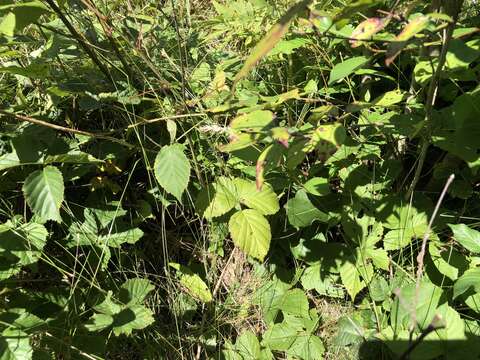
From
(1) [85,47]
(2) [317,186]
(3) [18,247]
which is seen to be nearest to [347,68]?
(2) [317,186]

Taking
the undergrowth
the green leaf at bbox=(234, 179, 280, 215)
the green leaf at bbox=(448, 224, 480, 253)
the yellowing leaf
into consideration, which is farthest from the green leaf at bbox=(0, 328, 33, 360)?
the green leaf at bbox=(448, 224, 480, 253)

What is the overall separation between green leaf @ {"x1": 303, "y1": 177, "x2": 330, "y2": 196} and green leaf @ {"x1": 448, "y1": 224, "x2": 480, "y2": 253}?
0.34m

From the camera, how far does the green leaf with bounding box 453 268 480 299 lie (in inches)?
43.9

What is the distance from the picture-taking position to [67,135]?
1491mm

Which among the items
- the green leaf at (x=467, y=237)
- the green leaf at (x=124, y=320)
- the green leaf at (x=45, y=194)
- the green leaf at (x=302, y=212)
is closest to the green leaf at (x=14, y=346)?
the green leaf at (x=124, y=320)

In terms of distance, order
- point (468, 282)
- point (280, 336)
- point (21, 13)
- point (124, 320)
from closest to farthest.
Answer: point (21, 13) → point (468, 282) → point (124, 320) → point (280, 336)

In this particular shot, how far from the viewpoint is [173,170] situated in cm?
115

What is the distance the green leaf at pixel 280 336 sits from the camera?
1337 millimetres

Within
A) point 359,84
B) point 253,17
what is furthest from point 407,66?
point 253,17

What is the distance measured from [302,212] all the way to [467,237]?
1.45ft

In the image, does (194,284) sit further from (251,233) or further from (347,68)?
(347,68)

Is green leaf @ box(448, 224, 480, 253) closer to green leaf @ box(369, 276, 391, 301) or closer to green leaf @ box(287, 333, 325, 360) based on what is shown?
green leaf @ box(369, 276, 391, 301)

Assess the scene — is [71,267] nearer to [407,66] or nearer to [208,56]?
[208,56]

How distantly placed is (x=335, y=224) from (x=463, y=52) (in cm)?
64
